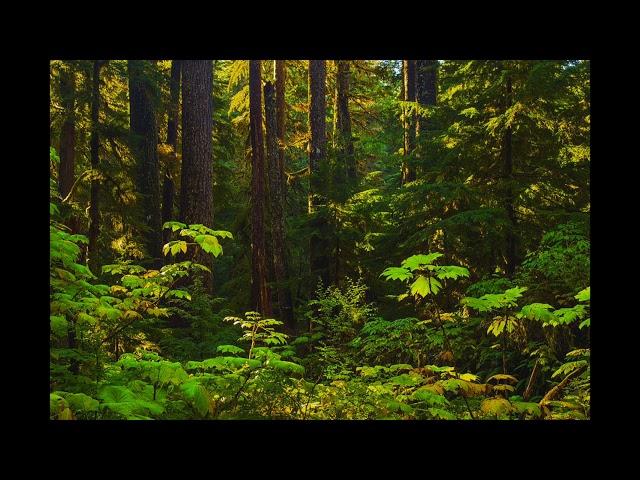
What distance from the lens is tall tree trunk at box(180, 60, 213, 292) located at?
10.7m

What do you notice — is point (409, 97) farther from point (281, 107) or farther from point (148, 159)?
point (148, 159)

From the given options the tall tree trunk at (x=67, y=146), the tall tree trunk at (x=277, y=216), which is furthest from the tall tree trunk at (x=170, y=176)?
the tall tree trunk at (x=67, y=146)

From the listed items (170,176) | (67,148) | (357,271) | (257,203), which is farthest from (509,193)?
(170,176)

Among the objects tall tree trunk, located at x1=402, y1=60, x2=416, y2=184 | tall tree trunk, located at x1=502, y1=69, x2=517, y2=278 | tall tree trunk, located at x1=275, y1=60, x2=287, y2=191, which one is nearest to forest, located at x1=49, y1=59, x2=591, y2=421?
tall tree trunk, located at x1=502, y1=69, x2=517, y2=278

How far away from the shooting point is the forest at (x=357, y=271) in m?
5.04

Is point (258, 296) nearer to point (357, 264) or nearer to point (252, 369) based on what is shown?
point (357, 264)

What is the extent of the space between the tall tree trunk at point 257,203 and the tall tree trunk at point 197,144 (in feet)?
6.07

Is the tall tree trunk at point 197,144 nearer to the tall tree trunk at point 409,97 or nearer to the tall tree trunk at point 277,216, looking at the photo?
the tall tree trunk at point 277,216

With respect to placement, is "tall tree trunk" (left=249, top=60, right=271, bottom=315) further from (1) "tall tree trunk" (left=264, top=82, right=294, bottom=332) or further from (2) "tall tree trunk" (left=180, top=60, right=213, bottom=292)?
(2) "tall tree trunk" (left=180, top=60, right=213, bottom=292)
